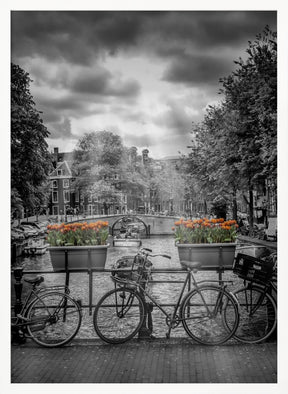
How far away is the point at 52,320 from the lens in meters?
4.68

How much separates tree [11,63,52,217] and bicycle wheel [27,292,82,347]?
1.21m

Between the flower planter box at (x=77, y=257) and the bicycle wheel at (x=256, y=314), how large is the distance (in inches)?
69.0

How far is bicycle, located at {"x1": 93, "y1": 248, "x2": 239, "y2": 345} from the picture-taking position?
4617 mm

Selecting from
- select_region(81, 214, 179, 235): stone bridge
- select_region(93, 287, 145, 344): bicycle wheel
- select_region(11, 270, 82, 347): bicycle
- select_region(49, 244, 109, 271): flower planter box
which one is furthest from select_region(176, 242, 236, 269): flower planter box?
select_region(11, 270, 82, 347): bicycle

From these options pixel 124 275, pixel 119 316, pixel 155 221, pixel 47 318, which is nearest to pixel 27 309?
pixel 47 318

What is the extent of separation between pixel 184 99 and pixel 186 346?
3.03 metres

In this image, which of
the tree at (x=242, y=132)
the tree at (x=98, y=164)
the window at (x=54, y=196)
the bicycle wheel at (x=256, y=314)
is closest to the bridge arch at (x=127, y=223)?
the tree at (x=98, y=164)

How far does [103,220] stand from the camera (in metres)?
5.74

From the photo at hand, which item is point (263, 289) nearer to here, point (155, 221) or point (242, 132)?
point (155, 221)

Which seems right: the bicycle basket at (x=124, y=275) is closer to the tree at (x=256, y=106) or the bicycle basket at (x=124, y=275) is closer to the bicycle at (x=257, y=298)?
the bicycle at (x=257, y=298)

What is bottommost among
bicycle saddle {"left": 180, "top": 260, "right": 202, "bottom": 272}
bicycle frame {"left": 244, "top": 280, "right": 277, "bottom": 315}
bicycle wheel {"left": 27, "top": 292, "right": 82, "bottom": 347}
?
bicycle wheel {"left": 27, "top": 292, "right": 82, "bottom": 347}

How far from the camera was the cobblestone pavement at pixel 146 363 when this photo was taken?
415 cm

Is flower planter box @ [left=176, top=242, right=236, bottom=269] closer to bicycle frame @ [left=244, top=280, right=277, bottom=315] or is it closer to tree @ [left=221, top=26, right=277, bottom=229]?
bicycle frame @ [left=244, top=280, right=277, bottom=315]
